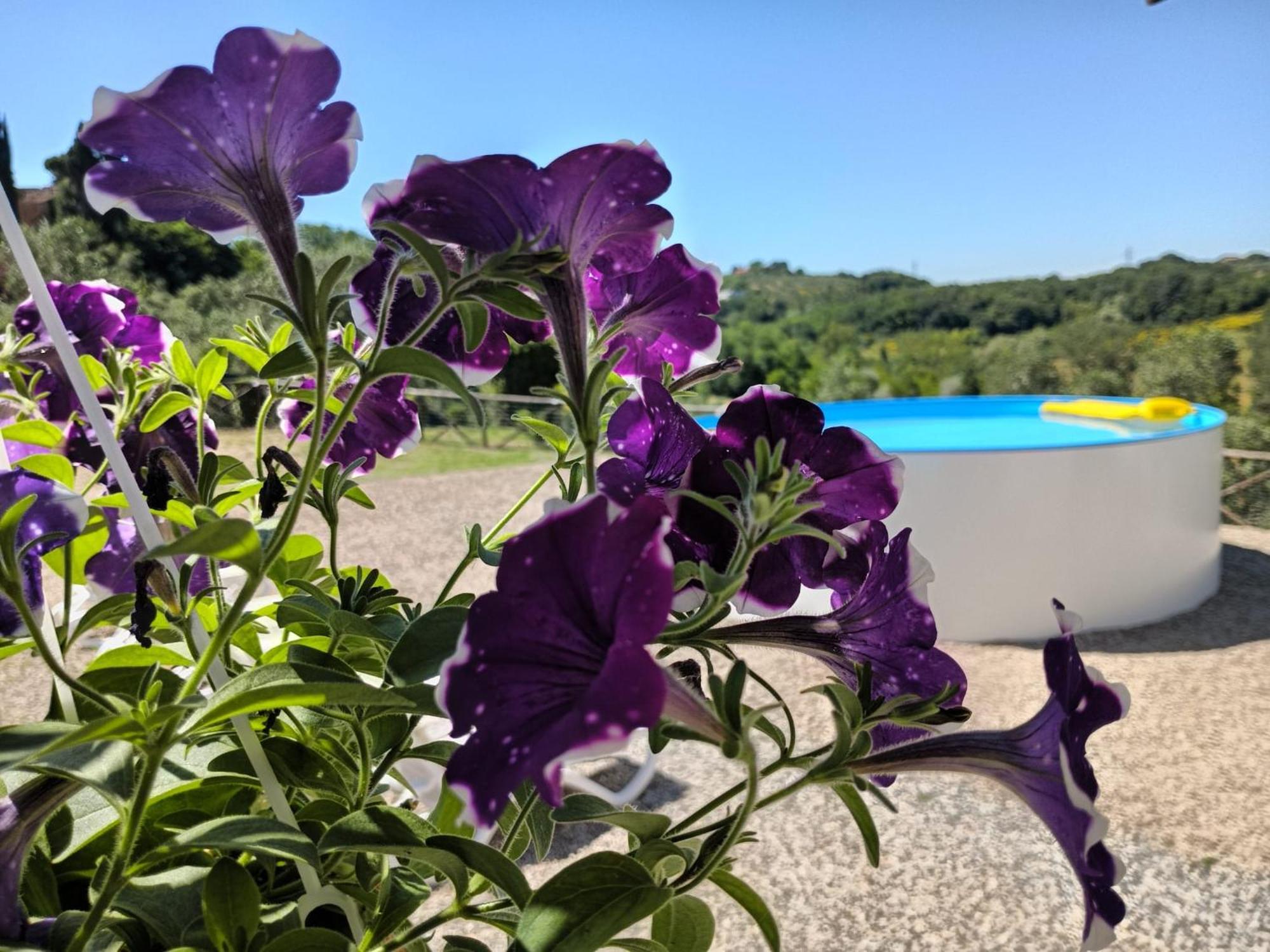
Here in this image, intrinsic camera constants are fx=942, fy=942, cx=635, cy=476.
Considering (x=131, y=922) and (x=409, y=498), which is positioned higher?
(x=131, y=922)

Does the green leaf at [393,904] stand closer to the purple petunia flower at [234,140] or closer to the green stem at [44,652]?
the green stem at [44,652]

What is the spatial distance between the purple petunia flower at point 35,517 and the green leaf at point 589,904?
0.21 metres

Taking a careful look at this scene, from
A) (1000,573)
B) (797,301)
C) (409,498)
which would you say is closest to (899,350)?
(797,301)

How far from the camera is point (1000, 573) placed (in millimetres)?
3307

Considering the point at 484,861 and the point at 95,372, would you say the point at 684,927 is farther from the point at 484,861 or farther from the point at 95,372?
the point at 95,372

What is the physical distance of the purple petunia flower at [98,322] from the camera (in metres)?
0.61

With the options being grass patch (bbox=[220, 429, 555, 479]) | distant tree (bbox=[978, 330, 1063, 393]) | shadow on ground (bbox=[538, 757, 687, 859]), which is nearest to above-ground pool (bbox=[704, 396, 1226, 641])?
shadow on ground (bbox=[538, 757, 687, 859])

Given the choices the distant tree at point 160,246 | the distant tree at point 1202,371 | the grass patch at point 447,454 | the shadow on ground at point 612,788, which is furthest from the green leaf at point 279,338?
the distant tree at point 160,246

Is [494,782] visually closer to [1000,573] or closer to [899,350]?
[1000,573]

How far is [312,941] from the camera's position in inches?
12.4

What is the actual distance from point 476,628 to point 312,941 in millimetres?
160

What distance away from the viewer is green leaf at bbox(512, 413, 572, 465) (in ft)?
1.46

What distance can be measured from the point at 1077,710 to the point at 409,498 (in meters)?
5.67

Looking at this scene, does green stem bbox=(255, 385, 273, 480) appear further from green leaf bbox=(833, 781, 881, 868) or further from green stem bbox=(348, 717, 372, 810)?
green leaf bbox=(833, 781, 881, 868)
